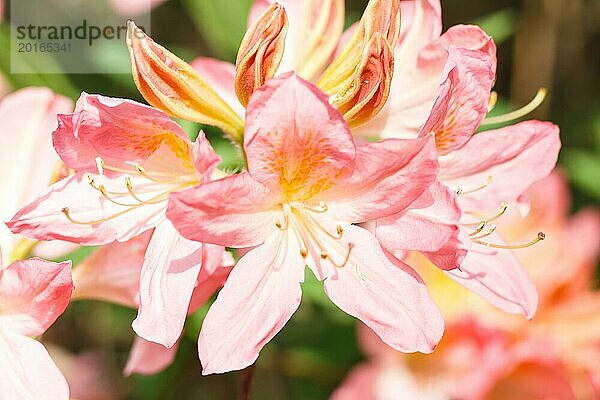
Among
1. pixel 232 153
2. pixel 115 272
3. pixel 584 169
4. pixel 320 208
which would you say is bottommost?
pixel 584 169

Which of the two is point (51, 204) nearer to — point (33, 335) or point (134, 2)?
point (33, 335)

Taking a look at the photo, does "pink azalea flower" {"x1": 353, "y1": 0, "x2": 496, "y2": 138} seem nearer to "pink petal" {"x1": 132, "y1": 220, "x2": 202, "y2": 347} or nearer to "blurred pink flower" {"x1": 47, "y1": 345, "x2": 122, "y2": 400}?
"pink petal" {"x1": 132, "y1": 220, "x2": 202, "y2": 347}

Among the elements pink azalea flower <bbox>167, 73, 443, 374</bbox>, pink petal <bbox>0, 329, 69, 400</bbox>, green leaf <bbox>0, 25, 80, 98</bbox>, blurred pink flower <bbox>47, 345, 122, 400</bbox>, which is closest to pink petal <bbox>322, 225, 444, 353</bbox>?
pink azalea flower <bbox>167, 73, 443, 374</bbox>

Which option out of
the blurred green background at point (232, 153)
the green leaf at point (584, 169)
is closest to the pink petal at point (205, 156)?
the blurred green background at point (232, 153)

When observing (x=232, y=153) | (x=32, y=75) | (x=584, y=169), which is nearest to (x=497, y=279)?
(x=232, y=153)

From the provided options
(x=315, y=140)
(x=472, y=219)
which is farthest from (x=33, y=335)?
(x=472, y=219)

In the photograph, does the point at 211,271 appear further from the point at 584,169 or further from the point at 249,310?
the point at 584,169
